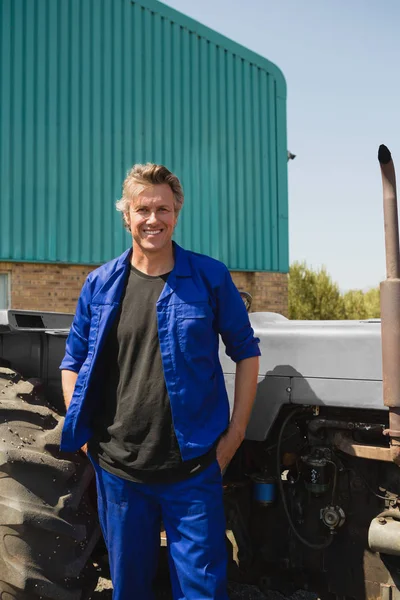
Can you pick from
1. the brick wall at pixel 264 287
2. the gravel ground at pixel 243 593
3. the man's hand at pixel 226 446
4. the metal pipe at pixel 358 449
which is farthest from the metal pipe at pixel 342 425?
the brick wall at pixel 264 287

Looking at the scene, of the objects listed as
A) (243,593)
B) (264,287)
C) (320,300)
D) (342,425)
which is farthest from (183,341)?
(320,300)

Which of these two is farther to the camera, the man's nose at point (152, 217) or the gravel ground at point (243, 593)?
the gravel ground at point (243, 593)

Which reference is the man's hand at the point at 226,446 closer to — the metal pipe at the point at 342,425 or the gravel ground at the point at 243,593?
the metal pipe at the point at 342,425

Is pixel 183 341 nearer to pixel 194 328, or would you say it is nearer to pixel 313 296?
pixel 194 328

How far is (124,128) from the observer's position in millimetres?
11617

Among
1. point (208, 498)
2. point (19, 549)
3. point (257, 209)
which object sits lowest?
point (19, 549)

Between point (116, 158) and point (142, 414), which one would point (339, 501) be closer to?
point (142, 414)

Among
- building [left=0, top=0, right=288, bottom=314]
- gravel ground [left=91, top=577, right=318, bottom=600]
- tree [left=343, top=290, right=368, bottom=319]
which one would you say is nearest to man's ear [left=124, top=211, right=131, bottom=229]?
gravel ground [left=91, top=577, right=318, bottom=600]

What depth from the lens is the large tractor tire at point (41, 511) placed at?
2.33m

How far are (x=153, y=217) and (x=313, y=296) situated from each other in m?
18.3

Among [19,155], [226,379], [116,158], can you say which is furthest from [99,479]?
[116,158]

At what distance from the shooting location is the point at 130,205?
2.31 meters

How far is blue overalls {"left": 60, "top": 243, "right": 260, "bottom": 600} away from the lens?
215 cm

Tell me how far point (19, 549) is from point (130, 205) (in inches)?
50.2
